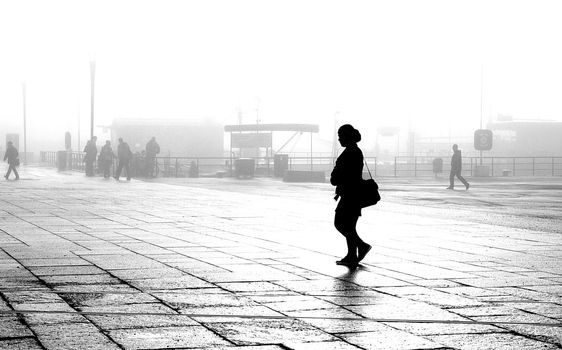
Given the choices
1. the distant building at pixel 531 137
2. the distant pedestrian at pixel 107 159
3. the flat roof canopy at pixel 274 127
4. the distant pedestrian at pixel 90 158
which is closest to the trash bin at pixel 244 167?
the distant pedestrian at pixel 107 159

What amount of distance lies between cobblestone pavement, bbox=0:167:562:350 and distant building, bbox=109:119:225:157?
62.6m

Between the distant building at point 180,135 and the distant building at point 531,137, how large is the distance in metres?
24.1

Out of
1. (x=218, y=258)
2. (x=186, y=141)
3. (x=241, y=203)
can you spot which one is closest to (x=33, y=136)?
(x=186, y=141)

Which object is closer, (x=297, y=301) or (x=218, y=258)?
(x=297, y=301)

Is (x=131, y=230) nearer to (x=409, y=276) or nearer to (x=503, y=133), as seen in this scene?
(x=409, y=276)

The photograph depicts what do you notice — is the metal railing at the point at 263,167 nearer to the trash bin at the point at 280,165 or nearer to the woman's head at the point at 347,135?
the trash bin at the point at 280,165

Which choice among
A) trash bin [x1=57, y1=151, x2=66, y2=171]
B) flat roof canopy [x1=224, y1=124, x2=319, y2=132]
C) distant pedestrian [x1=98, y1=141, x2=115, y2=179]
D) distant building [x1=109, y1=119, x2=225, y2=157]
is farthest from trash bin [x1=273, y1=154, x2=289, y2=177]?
distant building [x1=109, y1=119, x2=225, y2=157]

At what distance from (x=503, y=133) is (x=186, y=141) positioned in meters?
30.1

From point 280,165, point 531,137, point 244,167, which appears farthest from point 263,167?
point 531,137

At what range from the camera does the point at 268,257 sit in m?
11.0

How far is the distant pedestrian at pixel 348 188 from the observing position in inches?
410

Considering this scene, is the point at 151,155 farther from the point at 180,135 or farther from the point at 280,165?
the point at 180,135

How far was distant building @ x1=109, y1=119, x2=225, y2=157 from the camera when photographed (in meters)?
80.0

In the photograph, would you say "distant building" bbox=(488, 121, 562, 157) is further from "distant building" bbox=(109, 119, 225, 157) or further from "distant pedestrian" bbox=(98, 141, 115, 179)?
"distant pedestrian" bbox=(98, 141, 115, 179)
